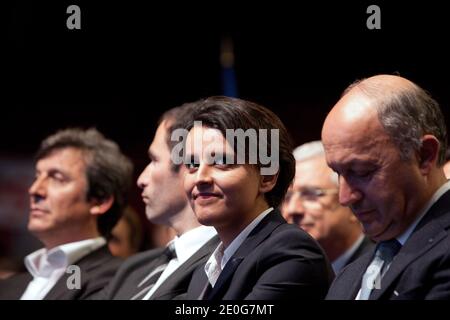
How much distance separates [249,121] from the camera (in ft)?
8.04

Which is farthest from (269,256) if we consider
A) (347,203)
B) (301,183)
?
(301,183)

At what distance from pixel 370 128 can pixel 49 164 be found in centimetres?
193

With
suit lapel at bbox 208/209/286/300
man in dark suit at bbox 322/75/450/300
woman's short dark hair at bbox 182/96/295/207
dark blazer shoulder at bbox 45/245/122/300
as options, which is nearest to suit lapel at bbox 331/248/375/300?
man in dark suit at bbox 322/75/450/300

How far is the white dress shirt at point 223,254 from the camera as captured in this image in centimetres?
243

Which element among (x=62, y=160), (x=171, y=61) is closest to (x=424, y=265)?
(x=62, y=160)

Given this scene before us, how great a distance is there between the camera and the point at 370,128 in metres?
2.18

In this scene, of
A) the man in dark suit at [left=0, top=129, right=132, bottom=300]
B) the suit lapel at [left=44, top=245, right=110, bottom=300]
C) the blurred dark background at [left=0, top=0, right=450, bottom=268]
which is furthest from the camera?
the blurred dark background at [left=0, top=0, right=450, bottom=268]

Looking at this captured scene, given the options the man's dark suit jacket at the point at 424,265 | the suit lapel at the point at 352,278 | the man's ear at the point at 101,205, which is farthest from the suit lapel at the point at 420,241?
the man's ear at the point at 101,205

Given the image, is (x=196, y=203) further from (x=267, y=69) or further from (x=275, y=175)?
(x=267, y=69)

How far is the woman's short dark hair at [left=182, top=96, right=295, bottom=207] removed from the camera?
245 centimetres

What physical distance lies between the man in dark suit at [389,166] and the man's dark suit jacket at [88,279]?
1431mm

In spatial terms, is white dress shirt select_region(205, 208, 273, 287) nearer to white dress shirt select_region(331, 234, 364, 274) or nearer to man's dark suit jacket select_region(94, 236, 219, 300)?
man's dark suit jacket select_region(94, 236, 219, 300)

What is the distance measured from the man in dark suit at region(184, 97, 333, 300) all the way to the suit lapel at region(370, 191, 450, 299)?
27 cm

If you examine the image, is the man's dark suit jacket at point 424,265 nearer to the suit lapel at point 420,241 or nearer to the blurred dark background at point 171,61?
the suit lapel at point 420,241
